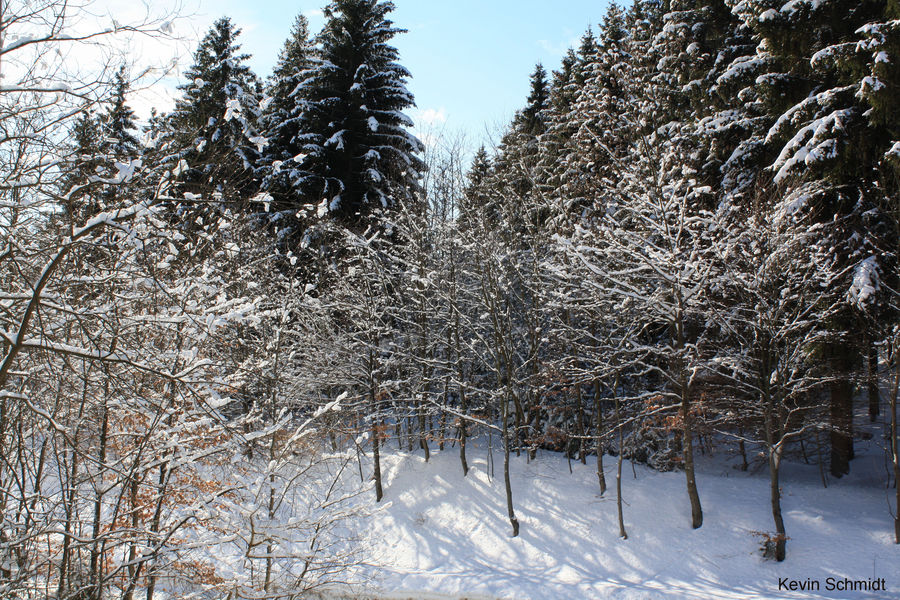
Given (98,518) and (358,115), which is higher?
(358,115)

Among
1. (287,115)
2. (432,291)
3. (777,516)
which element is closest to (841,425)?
(777,516)

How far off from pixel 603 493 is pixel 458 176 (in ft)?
35.5

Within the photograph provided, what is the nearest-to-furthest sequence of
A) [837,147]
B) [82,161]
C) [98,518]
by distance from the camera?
[82,161]
[98,518]
[837,147]

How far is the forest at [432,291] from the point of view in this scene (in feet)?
17.5

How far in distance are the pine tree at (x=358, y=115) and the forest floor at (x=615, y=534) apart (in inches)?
361

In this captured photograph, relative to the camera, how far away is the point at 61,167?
398cm

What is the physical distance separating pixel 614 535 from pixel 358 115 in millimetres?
14666

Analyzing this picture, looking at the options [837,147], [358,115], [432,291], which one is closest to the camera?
[837,147]

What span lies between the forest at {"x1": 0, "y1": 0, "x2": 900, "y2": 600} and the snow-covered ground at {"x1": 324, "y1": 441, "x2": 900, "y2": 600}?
0.29 metres

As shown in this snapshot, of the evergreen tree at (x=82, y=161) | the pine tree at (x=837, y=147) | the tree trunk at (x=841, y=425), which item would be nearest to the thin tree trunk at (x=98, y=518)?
the evergreen tree at (x=82, y=161)

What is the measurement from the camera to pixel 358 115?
57.8 feet

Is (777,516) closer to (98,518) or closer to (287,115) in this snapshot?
(98,518)

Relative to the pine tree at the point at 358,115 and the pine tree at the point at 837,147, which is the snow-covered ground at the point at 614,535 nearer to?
the pine tree at the point at 837,147

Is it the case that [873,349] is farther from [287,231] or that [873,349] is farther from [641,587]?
[287,231]
